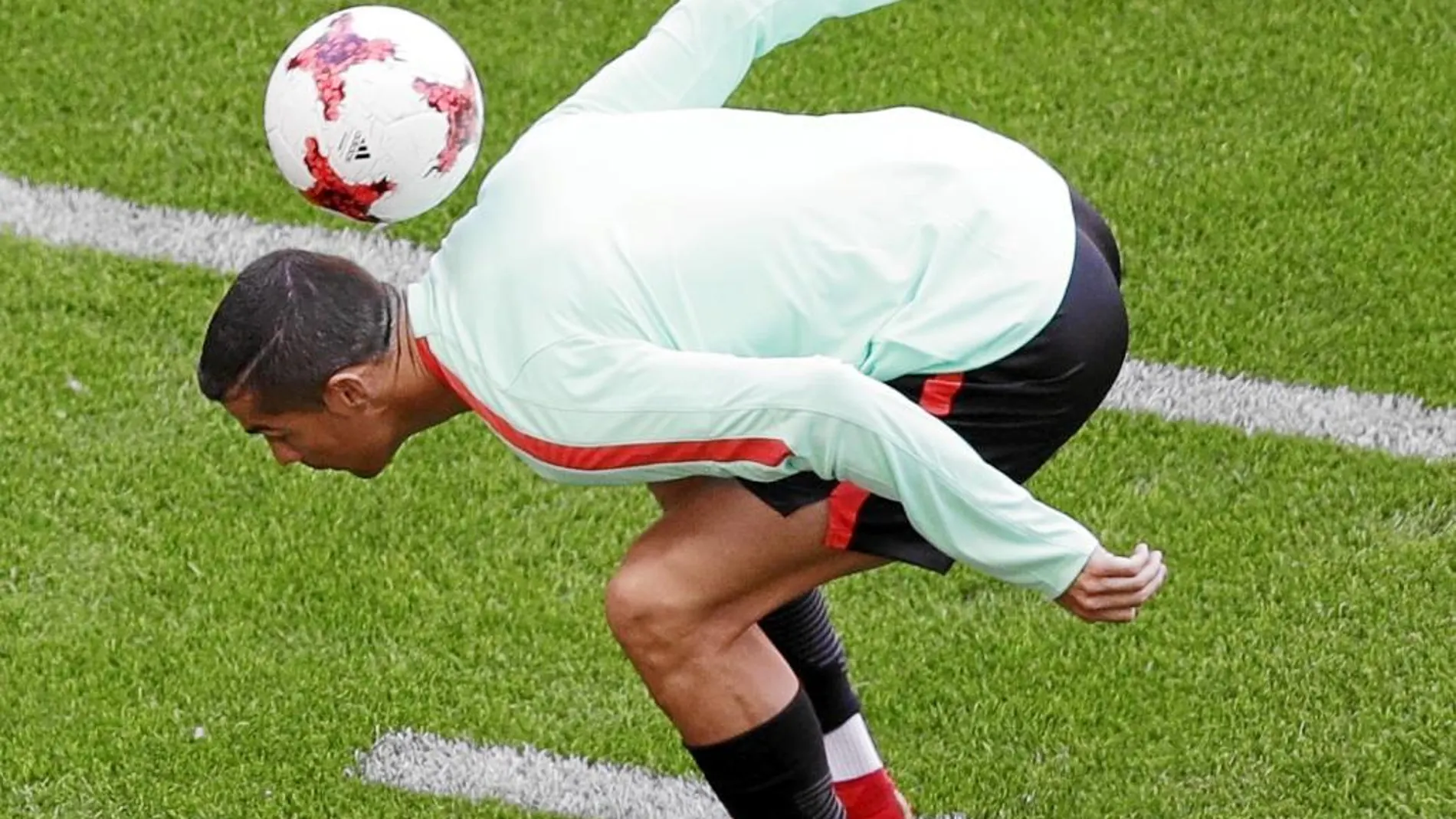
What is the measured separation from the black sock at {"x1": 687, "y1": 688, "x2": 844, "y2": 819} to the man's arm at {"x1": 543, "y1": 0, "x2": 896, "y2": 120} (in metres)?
0.88

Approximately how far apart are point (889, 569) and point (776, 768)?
3.79 feet

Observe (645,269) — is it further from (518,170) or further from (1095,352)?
(1095,352)

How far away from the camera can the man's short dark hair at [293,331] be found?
117 inches

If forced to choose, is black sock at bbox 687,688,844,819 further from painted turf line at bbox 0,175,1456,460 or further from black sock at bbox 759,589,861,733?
painted turf line at bbox 0,175,1456,460

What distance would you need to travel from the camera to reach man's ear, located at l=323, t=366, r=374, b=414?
9.83ft

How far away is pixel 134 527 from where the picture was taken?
4.39m

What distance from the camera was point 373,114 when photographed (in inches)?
122

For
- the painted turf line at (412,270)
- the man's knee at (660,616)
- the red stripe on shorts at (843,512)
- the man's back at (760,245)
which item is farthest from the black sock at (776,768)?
the painted turf line at (412,270)

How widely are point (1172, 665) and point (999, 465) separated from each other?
1.03 m

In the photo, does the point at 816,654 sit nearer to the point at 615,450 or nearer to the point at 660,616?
the point at 660,616

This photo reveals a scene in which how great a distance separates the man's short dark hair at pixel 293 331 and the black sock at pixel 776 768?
0.74 meters

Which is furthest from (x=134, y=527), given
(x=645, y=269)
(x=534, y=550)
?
(x=645, y=269)

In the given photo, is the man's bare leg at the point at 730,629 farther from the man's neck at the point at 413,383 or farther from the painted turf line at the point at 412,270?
the painted turf line at the point at 412,270

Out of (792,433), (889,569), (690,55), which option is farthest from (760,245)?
(889,569)
